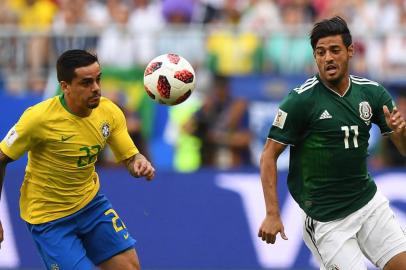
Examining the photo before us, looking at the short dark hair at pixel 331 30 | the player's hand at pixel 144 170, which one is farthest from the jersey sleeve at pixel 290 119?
the player's hand at pixel 144 170

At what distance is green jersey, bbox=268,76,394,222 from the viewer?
27.3 feet

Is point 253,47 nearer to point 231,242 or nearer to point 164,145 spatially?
point 164,145

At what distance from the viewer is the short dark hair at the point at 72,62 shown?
8.80 m

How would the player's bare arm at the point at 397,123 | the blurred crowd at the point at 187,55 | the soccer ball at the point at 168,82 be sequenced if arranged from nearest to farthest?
1. the player's bare arm at the point at 397,123
2. the soccer ball at the point at 168,82
3. the blurred crowd at the point at 187,55

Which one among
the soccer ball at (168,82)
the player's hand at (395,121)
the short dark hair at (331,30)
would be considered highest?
the short dark hair at (331,30)

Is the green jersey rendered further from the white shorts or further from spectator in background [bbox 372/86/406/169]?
spectator in background [bbox 372/86/406/169]

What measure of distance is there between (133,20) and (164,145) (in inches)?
86.2

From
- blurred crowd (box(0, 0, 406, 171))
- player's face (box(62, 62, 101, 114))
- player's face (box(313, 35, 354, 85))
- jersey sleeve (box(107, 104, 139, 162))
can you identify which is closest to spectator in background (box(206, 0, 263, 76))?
blurred crowd (box(0, 0, 406, 171))

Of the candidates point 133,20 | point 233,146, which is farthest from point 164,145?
point 133,20

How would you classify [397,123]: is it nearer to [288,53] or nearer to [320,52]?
[320,52]

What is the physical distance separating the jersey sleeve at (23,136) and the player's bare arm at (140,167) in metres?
0.84

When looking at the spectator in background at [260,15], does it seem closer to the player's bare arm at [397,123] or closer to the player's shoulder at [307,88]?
the player's shoulder at [307,88]

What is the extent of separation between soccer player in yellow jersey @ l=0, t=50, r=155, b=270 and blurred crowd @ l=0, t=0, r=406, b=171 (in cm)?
564

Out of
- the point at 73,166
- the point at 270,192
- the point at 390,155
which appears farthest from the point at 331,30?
the point at 390,155
